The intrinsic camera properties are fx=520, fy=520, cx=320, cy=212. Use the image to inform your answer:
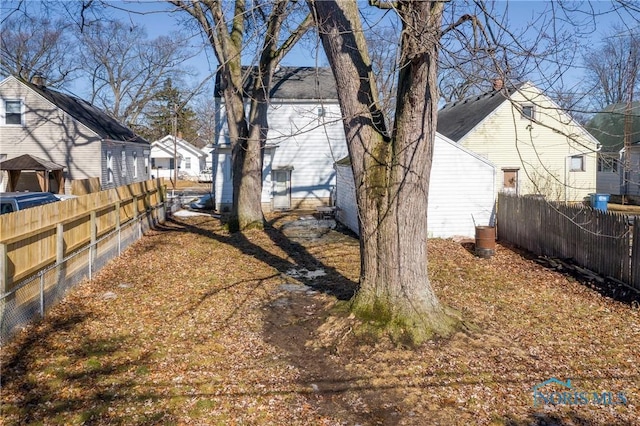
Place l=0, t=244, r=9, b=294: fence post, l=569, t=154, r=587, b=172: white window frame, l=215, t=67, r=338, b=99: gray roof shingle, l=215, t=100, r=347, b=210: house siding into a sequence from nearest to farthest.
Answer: l=0, t=244, r=9, b=294: fence post < l=215, t=100, r=347, b=210: house siding < l=215, t=67, r=338, b=99: gray roof shingle < l=569, t=154, r=587, b=172: white window frame

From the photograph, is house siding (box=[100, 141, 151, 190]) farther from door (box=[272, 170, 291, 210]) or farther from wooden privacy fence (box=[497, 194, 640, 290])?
wooden privacy fence (box=[497, 194, 640, 290])

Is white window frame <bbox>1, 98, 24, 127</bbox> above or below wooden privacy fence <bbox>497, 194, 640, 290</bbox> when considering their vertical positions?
above

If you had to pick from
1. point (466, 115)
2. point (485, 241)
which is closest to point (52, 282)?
point (485, 241)

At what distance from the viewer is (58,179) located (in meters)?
23.8

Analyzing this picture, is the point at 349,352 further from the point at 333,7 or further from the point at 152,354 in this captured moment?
the point at 333,7

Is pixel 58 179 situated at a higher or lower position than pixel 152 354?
higher

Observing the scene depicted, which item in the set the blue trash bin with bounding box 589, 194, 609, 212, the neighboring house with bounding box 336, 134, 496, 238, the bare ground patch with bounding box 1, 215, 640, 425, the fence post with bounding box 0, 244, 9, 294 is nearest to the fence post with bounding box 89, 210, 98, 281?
the bare ground patch with bounding box 1, 215, 640, 425

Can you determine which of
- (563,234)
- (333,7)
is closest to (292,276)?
(333,7)

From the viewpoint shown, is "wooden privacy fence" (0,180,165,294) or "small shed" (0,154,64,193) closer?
"wooden privacy fence" (0,180,165,294)

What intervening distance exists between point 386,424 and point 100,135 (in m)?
22.8

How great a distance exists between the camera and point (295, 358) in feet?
19.8

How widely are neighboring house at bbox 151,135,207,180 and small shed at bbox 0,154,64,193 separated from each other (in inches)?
934

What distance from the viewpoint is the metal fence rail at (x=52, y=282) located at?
6075 millimetres

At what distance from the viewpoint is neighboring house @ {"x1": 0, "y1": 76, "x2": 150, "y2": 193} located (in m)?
22.8
